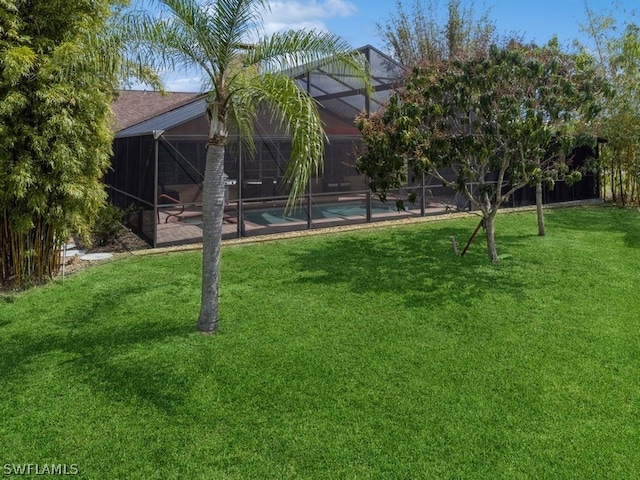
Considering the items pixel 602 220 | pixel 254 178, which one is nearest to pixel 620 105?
pixel 602 220

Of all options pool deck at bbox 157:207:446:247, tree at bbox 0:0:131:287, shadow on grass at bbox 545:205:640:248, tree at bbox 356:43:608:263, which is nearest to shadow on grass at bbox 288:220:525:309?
tree at bbox 356:43:608:263

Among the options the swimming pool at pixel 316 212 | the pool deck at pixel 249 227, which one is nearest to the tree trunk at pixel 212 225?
the pool deck at pixel 249 227

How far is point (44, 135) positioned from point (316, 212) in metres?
6.32

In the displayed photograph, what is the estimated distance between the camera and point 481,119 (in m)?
8.05

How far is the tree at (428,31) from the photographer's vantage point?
2109cm

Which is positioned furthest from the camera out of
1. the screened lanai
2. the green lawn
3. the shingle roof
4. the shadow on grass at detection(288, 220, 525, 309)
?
the shingle roof

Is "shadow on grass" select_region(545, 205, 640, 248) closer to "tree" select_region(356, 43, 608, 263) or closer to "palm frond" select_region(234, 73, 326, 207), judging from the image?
"tree" select_region(356, 43, 608, 263)

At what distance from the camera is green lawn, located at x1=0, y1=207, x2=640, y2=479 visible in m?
3.33

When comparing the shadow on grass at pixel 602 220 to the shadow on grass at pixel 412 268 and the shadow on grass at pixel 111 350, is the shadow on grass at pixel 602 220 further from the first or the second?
the shadow on grass at pixel 111 350

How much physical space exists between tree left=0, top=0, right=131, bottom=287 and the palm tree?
1.49 metres

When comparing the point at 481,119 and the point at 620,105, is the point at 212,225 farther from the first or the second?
the point at 620,105

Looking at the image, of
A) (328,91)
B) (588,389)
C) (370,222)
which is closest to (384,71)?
(328,91)

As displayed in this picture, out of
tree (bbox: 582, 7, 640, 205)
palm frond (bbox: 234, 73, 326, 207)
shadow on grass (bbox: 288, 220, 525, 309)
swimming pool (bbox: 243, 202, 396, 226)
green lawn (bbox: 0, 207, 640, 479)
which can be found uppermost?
tree (bbox: 582, 7, 640, 205)

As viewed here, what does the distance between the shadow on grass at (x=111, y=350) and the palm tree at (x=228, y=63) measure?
2.07 ft
